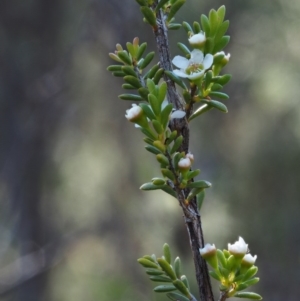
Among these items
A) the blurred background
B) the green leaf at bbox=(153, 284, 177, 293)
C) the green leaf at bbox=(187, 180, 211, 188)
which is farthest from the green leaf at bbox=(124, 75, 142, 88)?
the blurred background

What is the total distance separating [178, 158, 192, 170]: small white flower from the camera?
495 mm

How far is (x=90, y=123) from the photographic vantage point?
14.7ft

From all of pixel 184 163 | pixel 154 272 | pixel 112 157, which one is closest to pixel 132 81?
pixel 184 163

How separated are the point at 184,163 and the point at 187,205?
5 cm

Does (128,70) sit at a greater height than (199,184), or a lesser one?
greater

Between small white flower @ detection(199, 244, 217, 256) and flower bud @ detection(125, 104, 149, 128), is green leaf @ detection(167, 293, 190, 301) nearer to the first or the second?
small white flower @ detection(199, 244, 217, 256)

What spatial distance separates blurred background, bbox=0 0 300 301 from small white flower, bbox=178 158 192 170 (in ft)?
9.80

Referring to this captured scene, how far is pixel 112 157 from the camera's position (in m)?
4.45

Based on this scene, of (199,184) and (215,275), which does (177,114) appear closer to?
(199,184)

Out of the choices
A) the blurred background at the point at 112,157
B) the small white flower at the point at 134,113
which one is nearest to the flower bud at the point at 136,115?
the small white flower at the point at 134,113

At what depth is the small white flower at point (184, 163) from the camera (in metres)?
0.49

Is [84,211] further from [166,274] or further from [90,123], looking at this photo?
[166,274]

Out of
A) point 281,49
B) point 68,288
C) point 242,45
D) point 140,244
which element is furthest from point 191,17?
point 68,288

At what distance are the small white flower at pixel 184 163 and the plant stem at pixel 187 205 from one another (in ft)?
0.08
